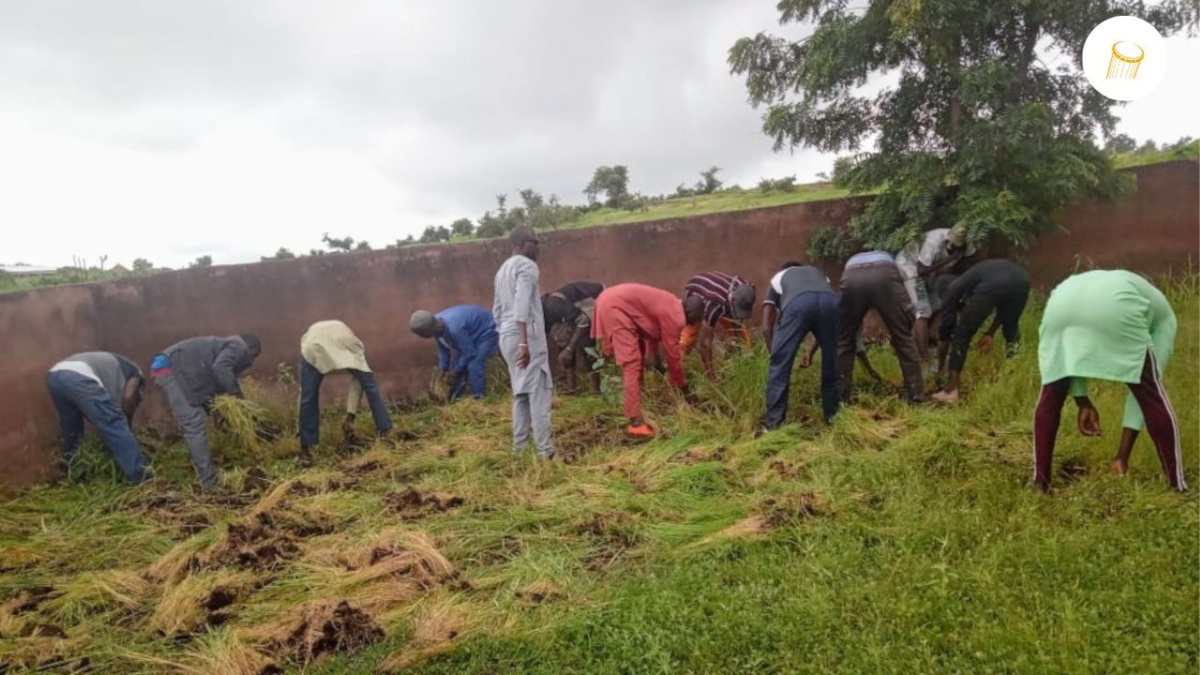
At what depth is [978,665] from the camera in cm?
213

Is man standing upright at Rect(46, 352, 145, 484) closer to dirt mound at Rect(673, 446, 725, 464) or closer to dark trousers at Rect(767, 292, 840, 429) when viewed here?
dirt mound at Rect(673, 446, 725, 464)

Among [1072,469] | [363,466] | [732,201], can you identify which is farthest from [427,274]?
[1072,469]

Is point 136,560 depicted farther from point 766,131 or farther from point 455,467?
point 766,131

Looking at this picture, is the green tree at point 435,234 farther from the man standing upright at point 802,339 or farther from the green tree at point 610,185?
the man standing upright at point 802,339

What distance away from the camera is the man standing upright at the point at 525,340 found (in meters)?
4.67

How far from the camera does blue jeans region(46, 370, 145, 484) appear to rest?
4836mm

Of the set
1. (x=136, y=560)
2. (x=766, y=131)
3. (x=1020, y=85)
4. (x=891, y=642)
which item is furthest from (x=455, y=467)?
(x=1020, y=85)

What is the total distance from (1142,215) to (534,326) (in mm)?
6216

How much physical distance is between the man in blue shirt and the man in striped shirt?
6.34 ft

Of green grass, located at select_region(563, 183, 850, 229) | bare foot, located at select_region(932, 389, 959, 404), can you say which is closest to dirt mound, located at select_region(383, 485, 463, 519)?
bare foot, located at select_region(932, 389, 959, 404)

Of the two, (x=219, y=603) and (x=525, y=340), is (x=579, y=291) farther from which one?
(x=219, y=603)

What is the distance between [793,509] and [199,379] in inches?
184

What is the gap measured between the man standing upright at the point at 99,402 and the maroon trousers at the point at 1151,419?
19.1 feet

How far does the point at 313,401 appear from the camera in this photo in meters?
5.49
